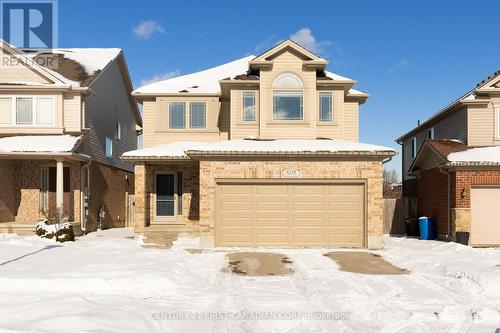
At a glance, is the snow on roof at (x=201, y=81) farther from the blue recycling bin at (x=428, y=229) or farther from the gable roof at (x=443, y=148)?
the blue recycling bin at (x=428, y=229)

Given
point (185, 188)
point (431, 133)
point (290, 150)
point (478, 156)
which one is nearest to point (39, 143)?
point (185, 188)

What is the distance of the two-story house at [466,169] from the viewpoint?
16766mm

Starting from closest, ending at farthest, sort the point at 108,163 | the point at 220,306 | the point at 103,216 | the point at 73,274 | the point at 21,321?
the point at 21,321 → the point at 220,306 → the point at 73,274 → the point at 103,216 → the point at 108,163

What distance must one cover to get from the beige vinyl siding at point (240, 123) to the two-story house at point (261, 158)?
0.14ft

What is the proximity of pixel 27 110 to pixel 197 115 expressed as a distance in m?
8.10

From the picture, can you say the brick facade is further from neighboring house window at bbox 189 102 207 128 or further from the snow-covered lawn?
the snow-covered lawn

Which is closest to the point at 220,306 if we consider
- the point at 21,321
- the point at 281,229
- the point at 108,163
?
the point at 21,321

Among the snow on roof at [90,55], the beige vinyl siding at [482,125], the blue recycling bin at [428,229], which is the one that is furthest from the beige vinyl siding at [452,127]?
the snow on roof at [90,55]

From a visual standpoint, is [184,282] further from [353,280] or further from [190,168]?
[190,168]

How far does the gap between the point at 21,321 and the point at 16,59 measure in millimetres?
18173

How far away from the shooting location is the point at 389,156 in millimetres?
15266

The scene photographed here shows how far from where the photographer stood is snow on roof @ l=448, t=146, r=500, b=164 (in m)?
16.7

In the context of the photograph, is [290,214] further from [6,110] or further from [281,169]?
[6,110]

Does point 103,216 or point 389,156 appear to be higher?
point 389,156
